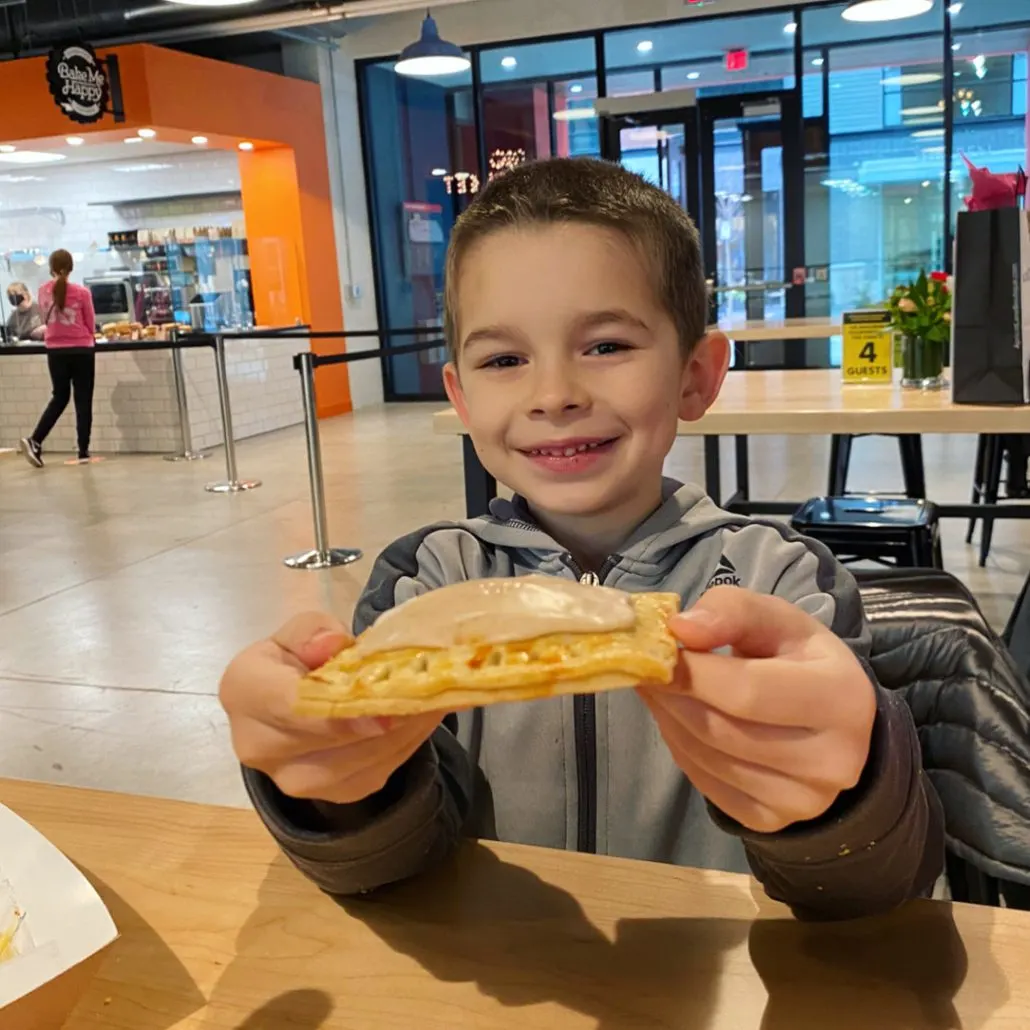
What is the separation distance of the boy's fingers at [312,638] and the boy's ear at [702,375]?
0.65 meters

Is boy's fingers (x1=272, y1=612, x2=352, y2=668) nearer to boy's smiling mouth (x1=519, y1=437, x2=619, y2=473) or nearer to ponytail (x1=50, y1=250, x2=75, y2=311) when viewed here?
boy's smiling mouth (x1=519, y1=437, x2=619, y2=473)

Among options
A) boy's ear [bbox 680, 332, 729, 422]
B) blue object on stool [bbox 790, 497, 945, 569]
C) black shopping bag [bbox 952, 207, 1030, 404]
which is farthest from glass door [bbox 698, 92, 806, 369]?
boy's ear [bbox 680, 332, 729, 422]

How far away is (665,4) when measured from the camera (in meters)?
10.5

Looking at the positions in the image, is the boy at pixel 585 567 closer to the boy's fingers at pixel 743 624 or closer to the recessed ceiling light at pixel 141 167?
the boy's fingers at pixel 743 624

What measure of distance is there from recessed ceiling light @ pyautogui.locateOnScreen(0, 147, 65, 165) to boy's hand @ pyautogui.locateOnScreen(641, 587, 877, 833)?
1202cm

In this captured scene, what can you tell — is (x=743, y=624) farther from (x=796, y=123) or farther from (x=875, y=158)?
(x=875, y=158)

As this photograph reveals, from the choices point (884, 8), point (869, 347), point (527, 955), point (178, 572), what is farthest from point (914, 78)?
point (527, 955)

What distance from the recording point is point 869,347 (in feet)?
10.1

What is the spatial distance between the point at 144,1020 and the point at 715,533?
0.79m

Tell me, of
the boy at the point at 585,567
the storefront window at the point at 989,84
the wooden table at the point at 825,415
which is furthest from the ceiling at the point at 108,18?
the boy at the point at 585,567

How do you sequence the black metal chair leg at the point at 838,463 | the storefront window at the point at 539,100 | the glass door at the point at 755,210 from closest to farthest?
the black metal chair leg at the point at 838,463 → the glass door at the point at 755,210 → the storefront window at the point at 539,100

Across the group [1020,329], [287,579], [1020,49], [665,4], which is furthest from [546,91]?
[1020,329]

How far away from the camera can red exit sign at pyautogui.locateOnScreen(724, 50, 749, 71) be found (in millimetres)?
10633

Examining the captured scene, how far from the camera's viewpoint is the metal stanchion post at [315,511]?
4953 mm
